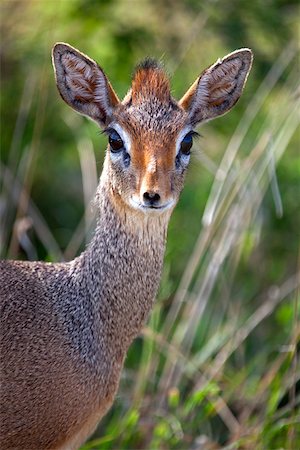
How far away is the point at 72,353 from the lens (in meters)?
3.91

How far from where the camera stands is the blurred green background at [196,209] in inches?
201

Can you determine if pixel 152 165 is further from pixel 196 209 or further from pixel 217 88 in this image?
pixel 196 209

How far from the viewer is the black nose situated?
3689 mm

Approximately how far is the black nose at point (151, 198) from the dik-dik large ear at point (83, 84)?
19.2 inches

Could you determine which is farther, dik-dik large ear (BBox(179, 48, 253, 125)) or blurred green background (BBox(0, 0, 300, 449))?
blurred green background (BBox(0, 0, 300, 449))

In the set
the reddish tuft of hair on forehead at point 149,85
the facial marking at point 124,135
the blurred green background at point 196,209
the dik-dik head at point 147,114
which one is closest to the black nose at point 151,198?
the dik-dik head at point 147,114

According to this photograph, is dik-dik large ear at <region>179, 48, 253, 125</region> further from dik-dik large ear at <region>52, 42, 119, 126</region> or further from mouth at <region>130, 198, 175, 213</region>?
mouth at <region>130, 198, 175, 213</region>

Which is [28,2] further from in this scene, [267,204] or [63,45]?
[63,45]

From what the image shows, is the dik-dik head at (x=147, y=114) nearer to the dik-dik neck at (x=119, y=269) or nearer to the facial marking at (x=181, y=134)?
the facial marking at (x=181, y=134)

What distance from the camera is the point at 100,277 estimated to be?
4.08m

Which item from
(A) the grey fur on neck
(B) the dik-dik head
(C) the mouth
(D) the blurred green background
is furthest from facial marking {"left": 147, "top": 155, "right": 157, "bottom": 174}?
(D) the blurred green background

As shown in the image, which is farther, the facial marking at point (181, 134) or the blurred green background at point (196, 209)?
the blurred green background at point (196, 209)

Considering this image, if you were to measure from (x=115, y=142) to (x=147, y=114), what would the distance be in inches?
5.8

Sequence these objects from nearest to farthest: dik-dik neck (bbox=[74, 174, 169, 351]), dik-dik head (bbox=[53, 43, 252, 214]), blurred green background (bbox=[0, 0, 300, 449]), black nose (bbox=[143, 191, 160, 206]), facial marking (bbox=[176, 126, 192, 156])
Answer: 1. black nose (bbox=[143, 191, 160, 206])
2. dik-dik head (bbox=[53, 43, 252, 214])
3. facial marking (bbox=[176, 126, 192, 156])
4. dik-dik neck (bbox=[74, 174, 169, 351])
5. blurred green background (bbox=[0, 0, 300, 449])
